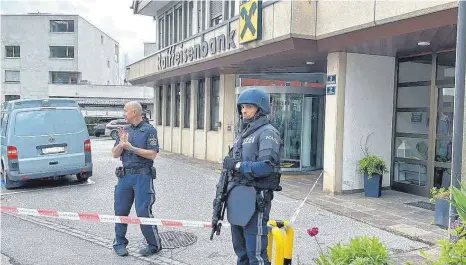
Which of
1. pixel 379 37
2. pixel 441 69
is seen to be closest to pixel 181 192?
pixel 379 37

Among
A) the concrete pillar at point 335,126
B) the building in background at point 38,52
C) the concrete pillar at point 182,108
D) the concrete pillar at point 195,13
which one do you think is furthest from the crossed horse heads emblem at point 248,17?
the building in background at point 38,52

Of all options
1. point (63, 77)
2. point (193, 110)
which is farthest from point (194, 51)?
point (63, 77)

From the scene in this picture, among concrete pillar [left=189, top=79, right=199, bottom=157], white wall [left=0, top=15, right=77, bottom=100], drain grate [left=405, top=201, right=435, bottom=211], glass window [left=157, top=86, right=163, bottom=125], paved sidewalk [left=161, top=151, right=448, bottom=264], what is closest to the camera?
paved sidewalk [left=161, top=151, right=448, bottom=264]

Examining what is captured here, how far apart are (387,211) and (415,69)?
10.9 feet

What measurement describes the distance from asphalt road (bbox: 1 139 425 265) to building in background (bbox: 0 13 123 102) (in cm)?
3750

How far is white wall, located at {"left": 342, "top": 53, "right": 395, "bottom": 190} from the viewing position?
28.6 ft

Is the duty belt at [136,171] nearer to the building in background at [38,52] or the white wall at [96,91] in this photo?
the white wall at [96,91]

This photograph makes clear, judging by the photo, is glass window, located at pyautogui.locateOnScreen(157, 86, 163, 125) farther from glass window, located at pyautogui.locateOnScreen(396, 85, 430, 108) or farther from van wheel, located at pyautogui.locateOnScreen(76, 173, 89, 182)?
glass window, located at pyautogui.locateOnScreen(396, 85, 430, 108)

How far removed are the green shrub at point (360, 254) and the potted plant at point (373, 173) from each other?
5.99 m

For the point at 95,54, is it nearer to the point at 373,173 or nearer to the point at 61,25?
the point at 61,25

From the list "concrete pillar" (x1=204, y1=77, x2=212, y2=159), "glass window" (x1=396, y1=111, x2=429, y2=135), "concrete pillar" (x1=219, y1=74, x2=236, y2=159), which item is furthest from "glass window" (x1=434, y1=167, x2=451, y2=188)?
"concrete pillar" (x1=204, y1=77, x2=212, y2=159)

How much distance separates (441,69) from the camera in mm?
8344

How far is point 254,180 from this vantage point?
3631 mm

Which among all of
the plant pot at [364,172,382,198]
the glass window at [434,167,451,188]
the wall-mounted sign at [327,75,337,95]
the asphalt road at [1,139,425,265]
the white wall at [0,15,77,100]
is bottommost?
the asphalt road at [1,139,425,265]
